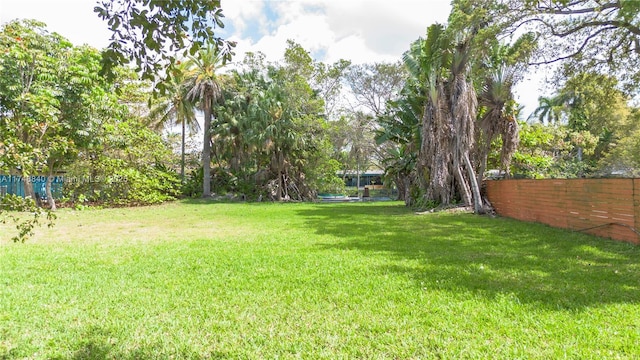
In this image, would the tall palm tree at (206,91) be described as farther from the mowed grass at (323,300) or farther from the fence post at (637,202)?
the fence post at (637,202)

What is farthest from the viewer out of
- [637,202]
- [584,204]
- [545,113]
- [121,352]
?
[545,113]

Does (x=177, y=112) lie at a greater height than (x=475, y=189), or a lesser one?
greater

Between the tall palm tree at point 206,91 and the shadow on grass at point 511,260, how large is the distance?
1722 cm

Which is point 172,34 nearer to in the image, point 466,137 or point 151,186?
point 466,137

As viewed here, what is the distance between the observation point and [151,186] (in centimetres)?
2111

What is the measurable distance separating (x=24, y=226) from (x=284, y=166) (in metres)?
23.7

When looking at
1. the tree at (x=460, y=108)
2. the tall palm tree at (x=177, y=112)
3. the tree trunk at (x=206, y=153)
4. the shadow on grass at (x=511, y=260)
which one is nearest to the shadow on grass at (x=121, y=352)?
the shadow on grass at (x=511, y=260)

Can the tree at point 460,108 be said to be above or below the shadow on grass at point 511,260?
above

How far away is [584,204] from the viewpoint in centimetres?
895

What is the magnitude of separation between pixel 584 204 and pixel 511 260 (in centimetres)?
436

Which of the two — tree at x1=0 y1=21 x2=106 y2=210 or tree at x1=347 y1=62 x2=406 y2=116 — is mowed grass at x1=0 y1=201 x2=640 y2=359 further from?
tree at x1=347 y1=62 x2=406 y2=116

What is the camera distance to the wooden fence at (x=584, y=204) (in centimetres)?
759

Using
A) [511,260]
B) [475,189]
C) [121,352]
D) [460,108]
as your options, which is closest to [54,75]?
[460,108]

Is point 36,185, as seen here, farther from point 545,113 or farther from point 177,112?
point 545,113
